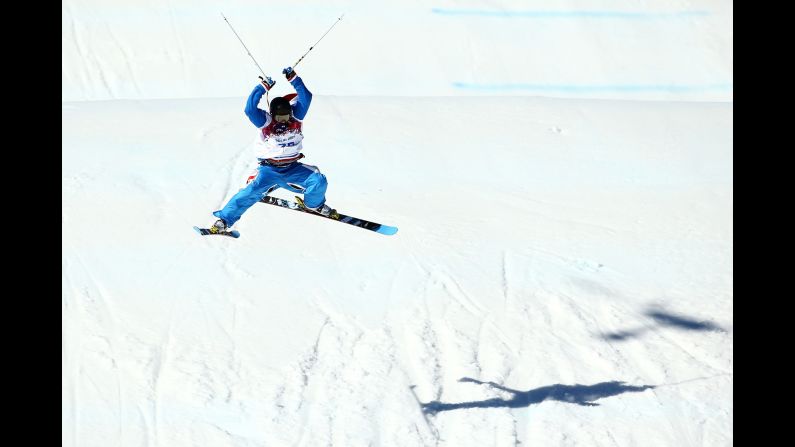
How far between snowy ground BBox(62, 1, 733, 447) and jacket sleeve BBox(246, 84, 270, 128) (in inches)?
131

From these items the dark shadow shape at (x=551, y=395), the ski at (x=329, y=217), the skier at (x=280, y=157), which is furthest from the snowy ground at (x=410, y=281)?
the skier at (x=280, y=157)

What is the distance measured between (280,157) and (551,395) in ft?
14.2

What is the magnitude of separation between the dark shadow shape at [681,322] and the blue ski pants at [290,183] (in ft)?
16.9

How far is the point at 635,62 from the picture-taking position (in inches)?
835

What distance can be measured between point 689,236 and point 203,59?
10197mm

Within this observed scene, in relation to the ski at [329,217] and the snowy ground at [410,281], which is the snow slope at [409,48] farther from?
the ski at [329,217]

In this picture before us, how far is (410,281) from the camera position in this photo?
1357 cm

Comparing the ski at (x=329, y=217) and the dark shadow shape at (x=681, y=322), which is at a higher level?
the ski at (x=329, y=217)

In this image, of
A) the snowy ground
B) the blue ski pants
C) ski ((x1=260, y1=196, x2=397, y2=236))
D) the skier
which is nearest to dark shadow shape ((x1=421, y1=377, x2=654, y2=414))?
the snowy ground

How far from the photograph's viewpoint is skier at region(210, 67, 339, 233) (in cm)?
Result: 977

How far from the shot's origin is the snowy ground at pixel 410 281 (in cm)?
1155

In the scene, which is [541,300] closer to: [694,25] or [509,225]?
[509,225]

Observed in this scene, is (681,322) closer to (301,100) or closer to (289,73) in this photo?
(301,100)

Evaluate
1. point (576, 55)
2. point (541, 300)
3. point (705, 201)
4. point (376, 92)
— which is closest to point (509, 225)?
point (541, 300)
